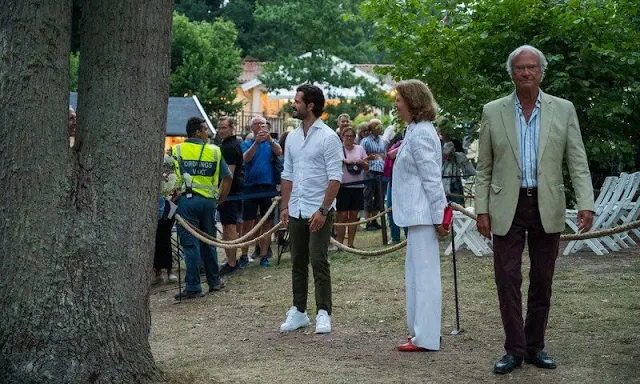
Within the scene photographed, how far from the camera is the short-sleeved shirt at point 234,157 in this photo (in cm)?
1422

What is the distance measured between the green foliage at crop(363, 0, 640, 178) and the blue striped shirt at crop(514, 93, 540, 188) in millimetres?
7032

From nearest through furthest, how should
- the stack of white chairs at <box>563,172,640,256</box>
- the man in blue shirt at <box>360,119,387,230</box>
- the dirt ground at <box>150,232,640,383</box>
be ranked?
the dirt ground at <box>150,232,640,383</box>, the stack of white chairs at <box>563,172,640,256</box>, the man in blue shirt at <box>360,119,387,230</box>

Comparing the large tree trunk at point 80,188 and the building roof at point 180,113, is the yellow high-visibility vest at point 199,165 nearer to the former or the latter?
the large tree trunk at point 80,188

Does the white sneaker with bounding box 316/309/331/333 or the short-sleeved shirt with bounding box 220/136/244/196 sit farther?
the short-sleeved shirt with bounding box 220/136/244/196

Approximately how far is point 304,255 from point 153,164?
2.93 m

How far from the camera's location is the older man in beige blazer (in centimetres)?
705

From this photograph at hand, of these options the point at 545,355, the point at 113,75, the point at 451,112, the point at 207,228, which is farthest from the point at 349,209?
the point at 113,75

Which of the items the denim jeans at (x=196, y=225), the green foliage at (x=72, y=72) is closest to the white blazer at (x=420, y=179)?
the green foliage at (x=72, y=72)

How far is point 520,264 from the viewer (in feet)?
23.6

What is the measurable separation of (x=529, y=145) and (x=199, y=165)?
570cm

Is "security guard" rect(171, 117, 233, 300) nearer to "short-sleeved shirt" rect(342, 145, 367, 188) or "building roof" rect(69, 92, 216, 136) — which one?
"short-sleeved shirt" rect(342, 145, 367, 188)

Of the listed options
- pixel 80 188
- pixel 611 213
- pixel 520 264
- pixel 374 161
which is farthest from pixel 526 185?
pixel 374 161

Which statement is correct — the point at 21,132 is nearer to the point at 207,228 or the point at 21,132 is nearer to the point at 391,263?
the point at 207,228

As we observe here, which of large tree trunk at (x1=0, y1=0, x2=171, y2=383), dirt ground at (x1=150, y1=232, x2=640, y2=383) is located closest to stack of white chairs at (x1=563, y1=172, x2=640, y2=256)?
dirt ground at (x1=150, y1=232, x2=640, y2=383)
